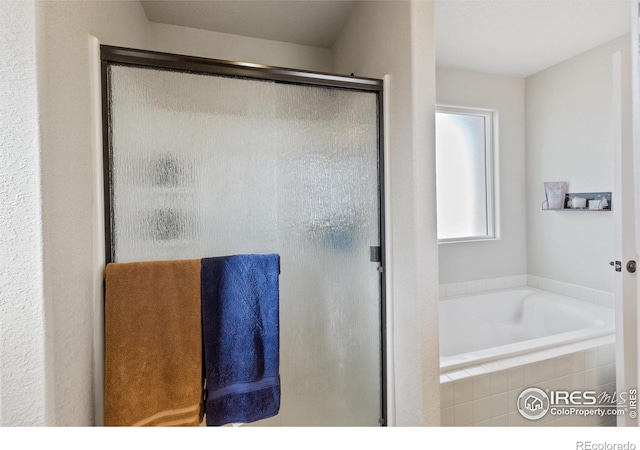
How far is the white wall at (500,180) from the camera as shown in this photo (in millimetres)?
2482

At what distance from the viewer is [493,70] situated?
2.51 m

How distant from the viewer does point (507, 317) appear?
252 centimetres

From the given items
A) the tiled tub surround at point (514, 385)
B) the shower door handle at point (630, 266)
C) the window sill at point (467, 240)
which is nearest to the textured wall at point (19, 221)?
the tiled tub surround at point (514, 385)

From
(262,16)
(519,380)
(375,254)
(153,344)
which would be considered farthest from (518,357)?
(262,16)

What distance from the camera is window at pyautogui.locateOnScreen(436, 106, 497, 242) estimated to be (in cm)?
253

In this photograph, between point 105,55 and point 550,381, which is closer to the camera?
point 105,55

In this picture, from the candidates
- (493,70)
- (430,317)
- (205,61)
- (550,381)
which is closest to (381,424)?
(430,317)

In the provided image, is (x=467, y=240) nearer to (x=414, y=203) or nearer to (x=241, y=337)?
(x=414, y=203)

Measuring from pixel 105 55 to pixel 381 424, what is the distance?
1873 millimetres

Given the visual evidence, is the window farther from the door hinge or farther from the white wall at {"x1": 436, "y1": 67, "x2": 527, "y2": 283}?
the door hinge

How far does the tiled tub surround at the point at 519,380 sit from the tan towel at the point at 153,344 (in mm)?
1057

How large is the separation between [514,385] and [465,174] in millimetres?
1645

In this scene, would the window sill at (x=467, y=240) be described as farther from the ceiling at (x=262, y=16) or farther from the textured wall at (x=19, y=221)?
the textured wall at (x=19, y=221)

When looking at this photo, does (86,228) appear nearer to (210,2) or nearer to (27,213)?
(27,213)
